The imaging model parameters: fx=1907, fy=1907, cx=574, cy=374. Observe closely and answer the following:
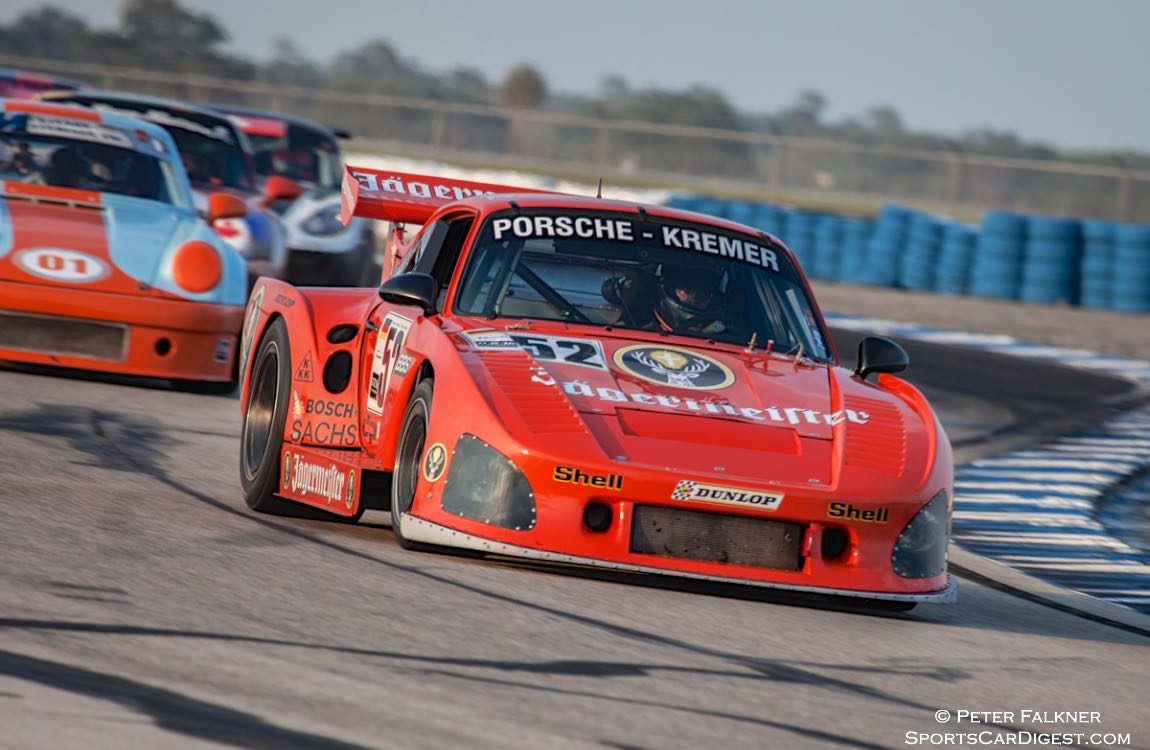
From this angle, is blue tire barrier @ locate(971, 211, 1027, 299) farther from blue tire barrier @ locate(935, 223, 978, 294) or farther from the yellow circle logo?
the yellow circle logo

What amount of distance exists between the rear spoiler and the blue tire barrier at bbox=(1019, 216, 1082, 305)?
16.8 metres

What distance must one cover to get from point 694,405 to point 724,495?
1.80 feet

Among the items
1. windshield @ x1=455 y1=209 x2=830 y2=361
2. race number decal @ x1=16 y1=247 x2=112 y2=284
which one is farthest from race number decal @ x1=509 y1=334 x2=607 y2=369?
race number decal @ x1=16 y1=247 x2=112 y2=284

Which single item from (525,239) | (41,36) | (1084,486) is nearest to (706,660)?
(525,239)

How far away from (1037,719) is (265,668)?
6.08 feet

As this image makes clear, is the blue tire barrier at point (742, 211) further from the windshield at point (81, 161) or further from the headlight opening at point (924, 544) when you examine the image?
the headlight opening at point (924, 544)

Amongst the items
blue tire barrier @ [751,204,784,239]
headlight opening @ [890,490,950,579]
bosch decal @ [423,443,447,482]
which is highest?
bosch decal @ [423,443,447,482]

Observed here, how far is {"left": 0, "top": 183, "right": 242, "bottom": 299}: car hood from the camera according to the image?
32.1 feet

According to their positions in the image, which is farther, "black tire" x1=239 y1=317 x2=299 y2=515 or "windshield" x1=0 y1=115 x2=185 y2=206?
"windshield" x1=0 y1=115 x2=185 y2=206

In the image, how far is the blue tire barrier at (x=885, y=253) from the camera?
82.8ft

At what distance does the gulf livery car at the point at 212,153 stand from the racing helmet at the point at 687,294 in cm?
775

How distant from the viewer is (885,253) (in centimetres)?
2534

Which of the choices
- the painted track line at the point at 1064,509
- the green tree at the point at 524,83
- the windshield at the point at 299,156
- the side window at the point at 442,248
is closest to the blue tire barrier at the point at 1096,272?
the painted track line at the point at 1064,509

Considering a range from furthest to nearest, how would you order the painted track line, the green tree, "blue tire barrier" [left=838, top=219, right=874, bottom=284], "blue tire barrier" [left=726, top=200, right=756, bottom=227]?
the green tree < "blue tire barrier" [left=838, top=219, right=874, bottom=284] < "blue tire barrier" [left=726, top=200, right=756, bottom=227] < the painted track line
